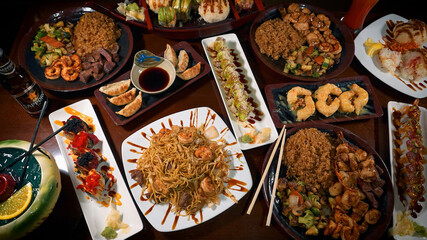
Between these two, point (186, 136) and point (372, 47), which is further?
point (372, 47)

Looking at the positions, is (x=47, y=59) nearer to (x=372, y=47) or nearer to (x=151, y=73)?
(x=151, y=73)

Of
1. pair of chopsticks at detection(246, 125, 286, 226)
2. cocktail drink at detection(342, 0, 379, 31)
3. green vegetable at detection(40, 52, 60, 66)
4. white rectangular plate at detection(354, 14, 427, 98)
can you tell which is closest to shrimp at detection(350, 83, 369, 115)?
white rectangular plate at detection(354, 14, 427, 98)

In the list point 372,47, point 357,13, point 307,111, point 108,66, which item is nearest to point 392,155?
point 307,111

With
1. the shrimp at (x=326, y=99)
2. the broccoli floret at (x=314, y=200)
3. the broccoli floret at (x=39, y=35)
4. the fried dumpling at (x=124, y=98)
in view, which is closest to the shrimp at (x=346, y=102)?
the shrimp at (x=326, y=99)

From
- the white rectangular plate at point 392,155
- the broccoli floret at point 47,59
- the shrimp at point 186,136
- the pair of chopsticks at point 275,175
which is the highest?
the broccoli floret at point 47,59

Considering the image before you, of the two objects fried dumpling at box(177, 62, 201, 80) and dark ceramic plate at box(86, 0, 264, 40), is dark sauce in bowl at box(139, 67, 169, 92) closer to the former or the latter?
fried dumpling at box(177, 62, 201, 80)

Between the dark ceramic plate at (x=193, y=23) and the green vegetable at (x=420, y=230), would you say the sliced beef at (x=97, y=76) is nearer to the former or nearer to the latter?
the dark ceramic plate at (x=193, y=23)

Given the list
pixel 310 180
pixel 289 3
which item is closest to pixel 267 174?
pixel 310 180
